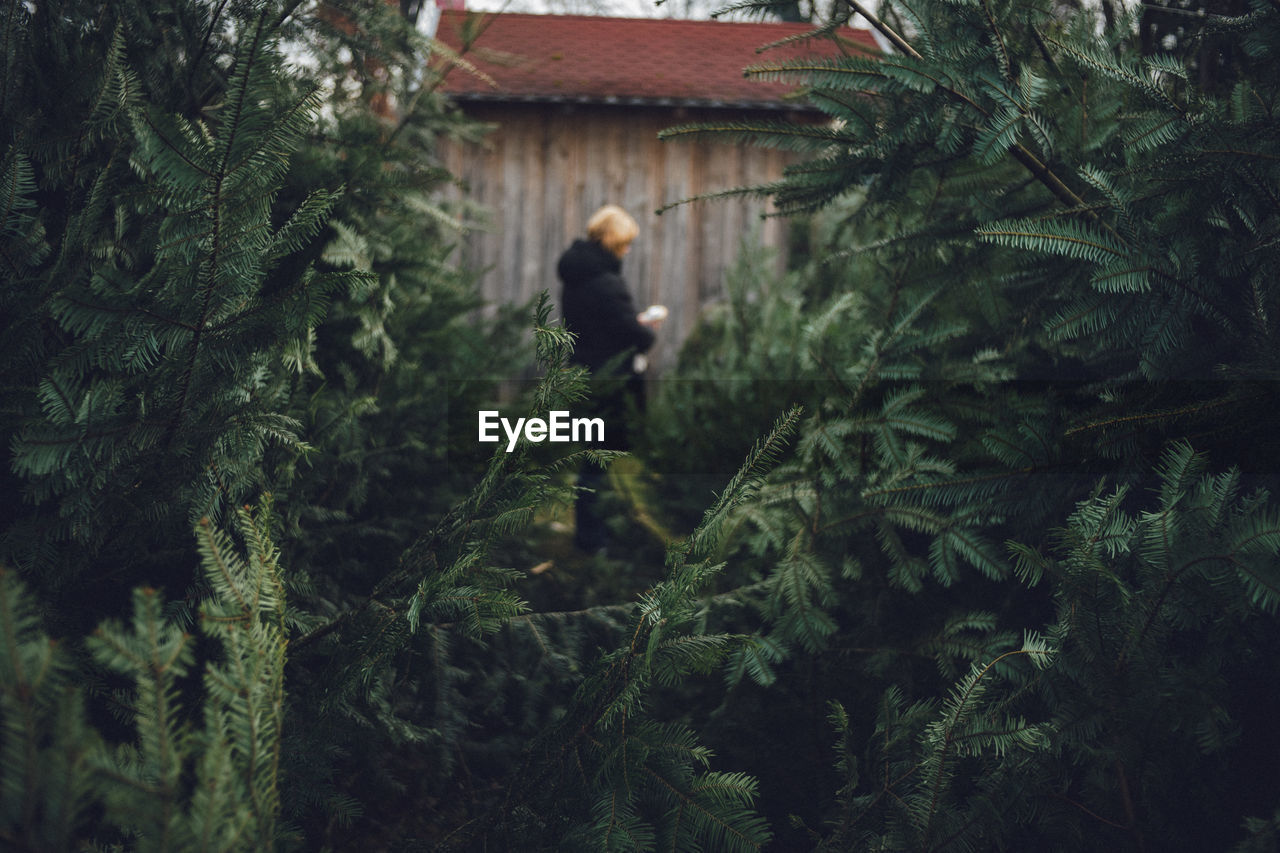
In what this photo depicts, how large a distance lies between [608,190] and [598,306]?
2.72 metres

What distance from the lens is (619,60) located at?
285 inches

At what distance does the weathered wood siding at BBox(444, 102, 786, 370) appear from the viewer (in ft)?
21.6

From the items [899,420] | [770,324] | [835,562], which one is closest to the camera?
[899,420]

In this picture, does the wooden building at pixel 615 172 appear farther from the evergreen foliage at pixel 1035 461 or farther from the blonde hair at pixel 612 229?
the evergreen foliage at pixel 1035 461

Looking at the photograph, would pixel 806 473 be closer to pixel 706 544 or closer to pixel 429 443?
pixel 706 544

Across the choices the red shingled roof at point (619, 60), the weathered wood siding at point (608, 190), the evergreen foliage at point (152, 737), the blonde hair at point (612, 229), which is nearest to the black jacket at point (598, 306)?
the blonde hair at point (612, 229)

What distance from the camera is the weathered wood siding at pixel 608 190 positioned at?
660 cm

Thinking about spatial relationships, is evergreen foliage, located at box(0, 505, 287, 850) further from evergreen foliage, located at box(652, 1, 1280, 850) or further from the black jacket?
the black jacket

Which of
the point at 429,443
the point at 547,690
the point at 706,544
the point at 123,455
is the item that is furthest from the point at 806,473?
the point at 123,455

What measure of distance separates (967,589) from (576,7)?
12687 millimetres

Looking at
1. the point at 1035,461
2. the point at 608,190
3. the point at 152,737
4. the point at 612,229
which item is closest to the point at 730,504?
the point at 1035,461

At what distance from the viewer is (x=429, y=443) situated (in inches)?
112

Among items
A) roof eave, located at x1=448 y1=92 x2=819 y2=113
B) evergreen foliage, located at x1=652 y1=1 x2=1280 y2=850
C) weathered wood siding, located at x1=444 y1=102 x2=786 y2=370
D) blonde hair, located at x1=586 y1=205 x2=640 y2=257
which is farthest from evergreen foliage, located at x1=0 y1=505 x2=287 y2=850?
roof eave, located at x1=448 y1=92 x2=819 y2=113

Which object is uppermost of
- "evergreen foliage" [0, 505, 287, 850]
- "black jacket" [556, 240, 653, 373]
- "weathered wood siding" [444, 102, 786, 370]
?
"weathered wood siding" [444, 102, 786, 370]
